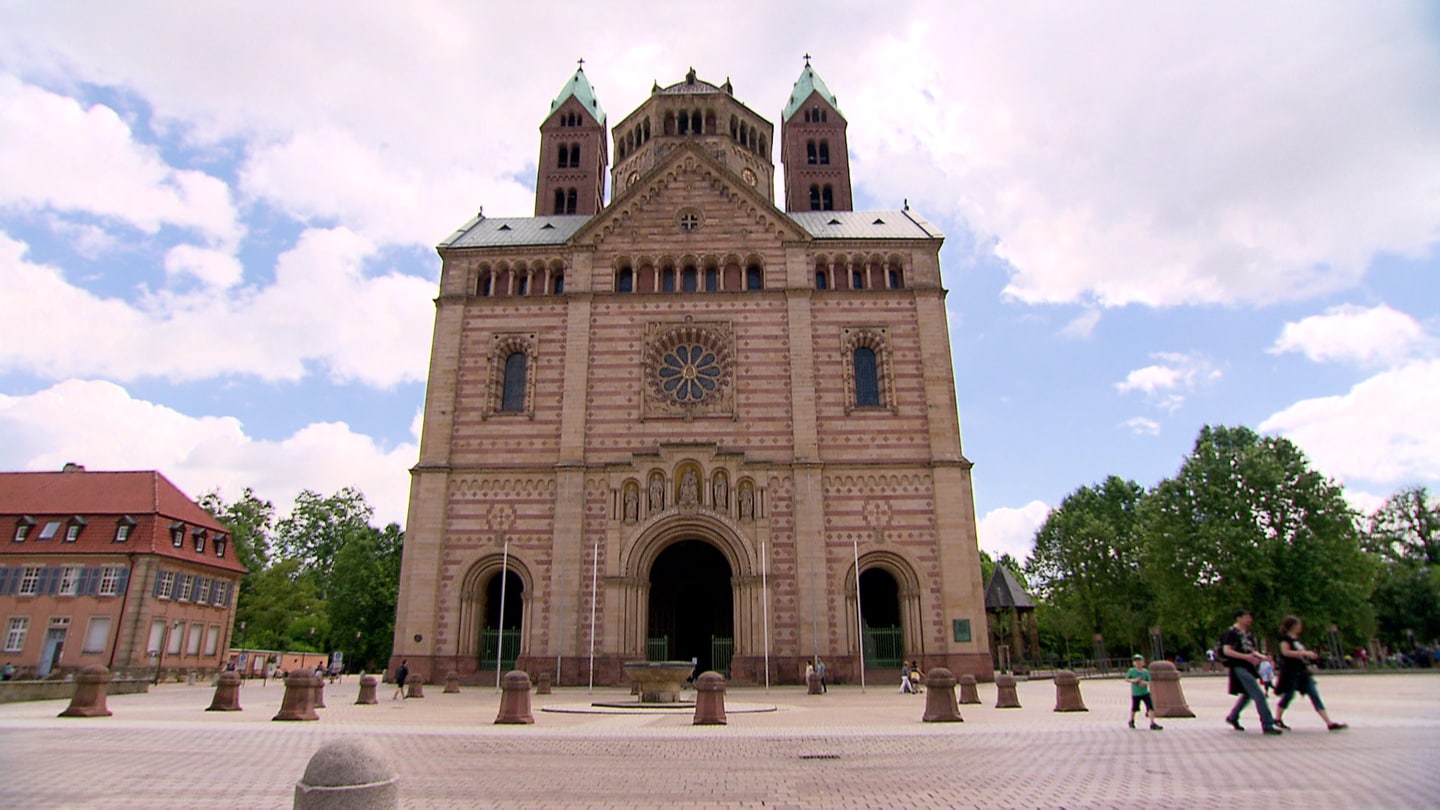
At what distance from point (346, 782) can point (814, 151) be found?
50998 mm

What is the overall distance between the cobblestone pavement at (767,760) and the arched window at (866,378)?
19.0 m

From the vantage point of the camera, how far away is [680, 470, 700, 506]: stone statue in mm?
33875

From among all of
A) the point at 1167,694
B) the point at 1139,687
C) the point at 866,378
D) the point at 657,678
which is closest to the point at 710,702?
the point at 657,678

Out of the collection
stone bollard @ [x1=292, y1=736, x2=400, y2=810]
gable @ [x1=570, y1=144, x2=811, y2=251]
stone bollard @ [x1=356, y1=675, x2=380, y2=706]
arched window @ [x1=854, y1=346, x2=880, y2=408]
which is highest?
gable @ [x1=570, y1=144, x2=811, y2=251]

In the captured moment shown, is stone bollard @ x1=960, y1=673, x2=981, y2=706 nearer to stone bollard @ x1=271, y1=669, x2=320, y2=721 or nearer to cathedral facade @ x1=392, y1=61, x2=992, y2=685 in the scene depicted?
cathedral facade @ x1=392, y1=61, x2=992, y2=685

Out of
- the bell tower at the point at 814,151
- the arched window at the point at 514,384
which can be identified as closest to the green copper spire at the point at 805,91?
the bell tower at the point at 814,151

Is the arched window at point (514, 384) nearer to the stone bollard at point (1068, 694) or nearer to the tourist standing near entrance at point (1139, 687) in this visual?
the stone bollard at point (1068, 694)

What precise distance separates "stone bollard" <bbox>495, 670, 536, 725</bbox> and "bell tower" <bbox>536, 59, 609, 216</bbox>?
121 ft

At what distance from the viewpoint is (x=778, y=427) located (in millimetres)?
35406

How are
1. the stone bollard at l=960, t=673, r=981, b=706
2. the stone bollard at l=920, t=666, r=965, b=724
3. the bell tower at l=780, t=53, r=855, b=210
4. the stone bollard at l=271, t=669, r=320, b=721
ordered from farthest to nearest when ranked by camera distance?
the bell tower at l=780, t=53, r=855, b=210, the stone bollard at l=960, t=673, r=981, b=706, the stone bollard at l=271, t=669, r=320, b=721, the stone bollard at l=920, t=666, r=965, b=724

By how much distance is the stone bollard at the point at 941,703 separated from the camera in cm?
1683

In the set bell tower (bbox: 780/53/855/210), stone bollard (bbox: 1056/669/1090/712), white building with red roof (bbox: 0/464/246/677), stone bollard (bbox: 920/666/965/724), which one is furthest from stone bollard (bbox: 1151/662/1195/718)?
white building with red roof (bbox: 0/464/246/677)

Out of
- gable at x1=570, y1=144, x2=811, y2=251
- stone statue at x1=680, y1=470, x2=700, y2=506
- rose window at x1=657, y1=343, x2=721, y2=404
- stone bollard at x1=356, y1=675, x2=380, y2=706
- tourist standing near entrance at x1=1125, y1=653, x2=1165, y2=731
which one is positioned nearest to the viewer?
tourist standing near entrance at x1=1125, y1=653, x2=1165, y2=731

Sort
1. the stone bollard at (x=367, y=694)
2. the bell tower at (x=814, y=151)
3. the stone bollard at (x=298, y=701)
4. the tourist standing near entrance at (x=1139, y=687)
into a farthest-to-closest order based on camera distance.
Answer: the bell tower at (x=814, y=151) < the stone bollard at (x=367, y=694) < the stone bollard at (x=298, y=701) < the tourist standing near entrance at (x=1139, y=687)
